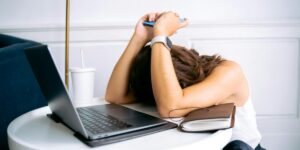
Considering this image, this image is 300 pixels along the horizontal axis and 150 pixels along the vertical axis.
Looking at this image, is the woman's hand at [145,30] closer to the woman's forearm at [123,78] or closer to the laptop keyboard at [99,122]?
the woman's forearm at [123,78]

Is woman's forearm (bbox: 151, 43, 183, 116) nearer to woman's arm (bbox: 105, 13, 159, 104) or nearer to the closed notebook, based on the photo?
the closed notebook

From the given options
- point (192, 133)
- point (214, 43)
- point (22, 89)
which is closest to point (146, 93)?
point (192, 133)

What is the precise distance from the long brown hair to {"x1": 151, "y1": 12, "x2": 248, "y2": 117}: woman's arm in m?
0.07

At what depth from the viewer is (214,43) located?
1.71 metres

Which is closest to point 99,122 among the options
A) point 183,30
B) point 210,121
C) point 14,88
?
point 210,121

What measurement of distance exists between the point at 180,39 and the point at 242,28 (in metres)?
0.40

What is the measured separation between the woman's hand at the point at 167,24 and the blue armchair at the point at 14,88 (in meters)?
0.76

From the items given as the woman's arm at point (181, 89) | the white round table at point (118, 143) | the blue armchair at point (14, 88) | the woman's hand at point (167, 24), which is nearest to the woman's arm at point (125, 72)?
the woman's hand at point (167, 24)

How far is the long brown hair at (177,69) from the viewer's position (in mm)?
959

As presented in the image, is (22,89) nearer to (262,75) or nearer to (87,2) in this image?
(87,2)

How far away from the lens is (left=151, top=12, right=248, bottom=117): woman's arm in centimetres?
82

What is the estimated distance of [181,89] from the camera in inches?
33.2

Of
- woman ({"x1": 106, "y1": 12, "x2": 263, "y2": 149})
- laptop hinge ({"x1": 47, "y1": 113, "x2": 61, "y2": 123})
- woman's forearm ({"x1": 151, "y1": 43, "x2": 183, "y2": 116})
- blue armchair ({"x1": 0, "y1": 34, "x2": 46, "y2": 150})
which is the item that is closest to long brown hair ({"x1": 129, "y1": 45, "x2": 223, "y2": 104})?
woman ({"x1": 106, "y1": 12, "x2": 263, "y2": 149})

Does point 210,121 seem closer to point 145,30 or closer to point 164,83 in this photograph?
point 164,83
